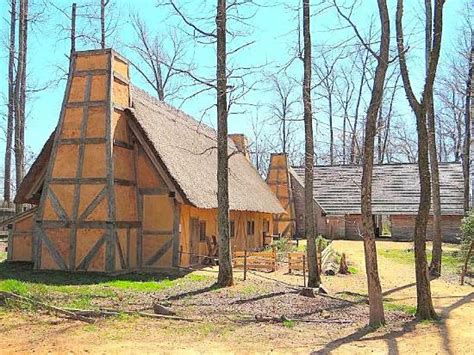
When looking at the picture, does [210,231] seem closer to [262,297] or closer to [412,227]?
[262,297]

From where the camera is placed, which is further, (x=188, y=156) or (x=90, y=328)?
(x=188, y=156)

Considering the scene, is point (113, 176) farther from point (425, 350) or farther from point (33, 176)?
point (425, 350)

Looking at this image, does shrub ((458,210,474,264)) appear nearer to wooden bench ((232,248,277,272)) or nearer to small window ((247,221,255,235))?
wooden bench ((232,248,277,272))

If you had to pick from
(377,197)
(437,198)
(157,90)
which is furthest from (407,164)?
(437,198)

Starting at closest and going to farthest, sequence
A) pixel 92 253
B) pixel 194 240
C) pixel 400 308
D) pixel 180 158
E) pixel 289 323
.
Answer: pixel 289 323, pixel 400 308, pixel 92 253, pixel 194 240, pixel 180 158

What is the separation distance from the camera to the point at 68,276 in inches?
606

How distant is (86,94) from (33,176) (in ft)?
14.1

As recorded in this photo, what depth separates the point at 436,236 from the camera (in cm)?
1772

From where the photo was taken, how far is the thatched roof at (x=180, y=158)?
17.5 m

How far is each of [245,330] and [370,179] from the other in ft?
12.6

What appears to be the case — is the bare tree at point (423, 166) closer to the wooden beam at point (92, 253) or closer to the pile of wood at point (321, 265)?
the pile of wood at point (321, 265)

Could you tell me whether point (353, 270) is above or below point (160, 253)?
below

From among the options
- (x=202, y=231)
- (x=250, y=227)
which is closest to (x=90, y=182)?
(x=202, y=231)

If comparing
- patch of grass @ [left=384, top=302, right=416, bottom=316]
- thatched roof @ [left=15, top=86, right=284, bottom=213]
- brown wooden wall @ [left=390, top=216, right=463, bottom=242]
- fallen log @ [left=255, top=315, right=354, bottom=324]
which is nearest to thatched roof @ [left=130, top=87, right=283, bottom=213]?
thatched roof @ [left=15, top=86, right=284, bottom=213]
